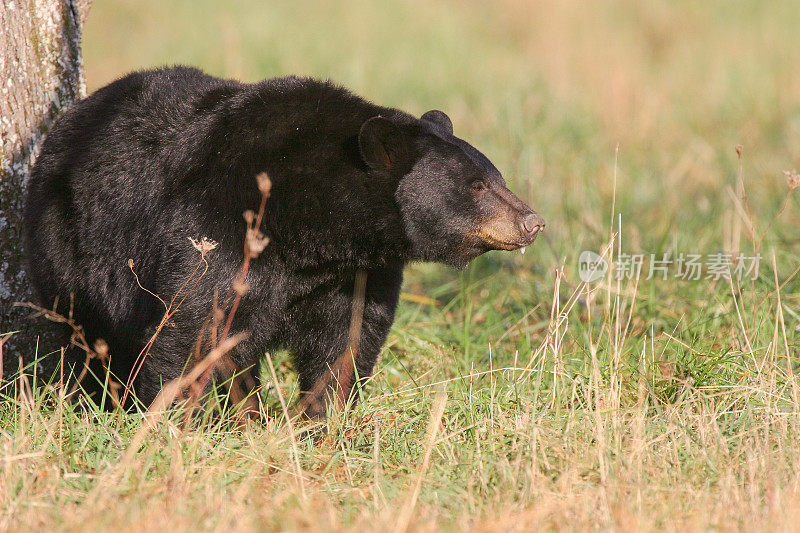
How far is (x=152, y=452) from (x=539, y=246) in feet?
11.2

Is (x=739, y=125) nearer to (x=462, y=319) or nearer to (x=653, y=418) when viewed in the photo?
(x=462, y=319)

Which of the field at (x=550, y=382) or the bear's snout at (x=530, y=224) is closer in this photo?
the field at (x=550, y=382)

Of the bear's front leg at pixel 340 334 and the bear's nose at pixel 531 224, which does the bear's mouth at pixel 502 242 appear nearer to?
the bear's nose at pixel 531 224

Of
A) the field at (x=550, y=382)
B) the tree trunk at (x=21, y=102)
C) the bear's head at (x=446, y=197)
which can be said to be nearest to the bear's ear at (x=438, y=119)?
the bear's head at (x=446, y=197)

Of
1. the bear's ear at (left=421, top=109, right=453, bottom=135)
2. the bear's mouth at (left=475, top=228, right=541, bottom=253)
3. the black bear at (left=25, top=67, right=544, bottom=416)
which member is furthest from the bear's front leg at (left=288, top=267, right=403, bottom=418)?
the bear's ear at (left=421, top=109, right=453, bottom=135)

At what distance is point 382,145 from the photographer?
10.6 feet

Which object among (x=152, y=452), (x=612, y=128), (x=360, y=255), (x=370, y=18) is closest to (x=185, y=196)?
(x=360, y=255)

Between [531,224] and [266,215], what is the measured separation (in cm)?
101

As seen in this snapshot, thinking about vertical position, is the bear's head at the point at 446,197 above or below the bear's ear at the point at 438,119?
below

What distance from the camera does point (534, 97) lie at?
29.2ft

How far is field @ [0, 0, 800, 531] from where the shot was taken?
2.52 m

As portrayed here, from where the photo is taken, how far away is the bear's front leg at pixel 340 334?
336 centimetres

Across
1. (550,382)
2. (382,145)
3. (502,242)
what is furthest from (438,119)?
(550,382)

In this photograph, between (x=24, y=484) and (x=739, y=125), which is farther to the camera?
(x=739, y=125)
